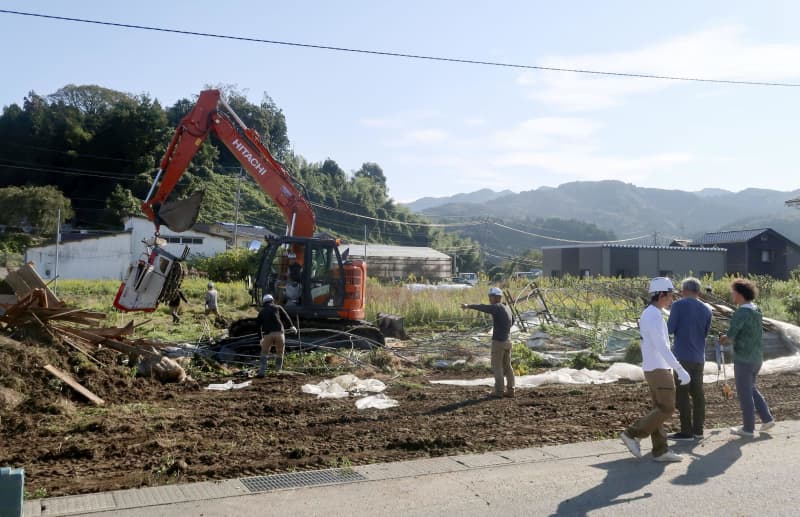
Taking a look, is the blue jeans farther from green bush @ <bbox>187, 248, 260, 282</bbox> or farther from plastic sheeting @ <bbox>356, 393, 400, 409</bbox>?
green bush @ <bbox>187, 248, 260, 282</bbox>

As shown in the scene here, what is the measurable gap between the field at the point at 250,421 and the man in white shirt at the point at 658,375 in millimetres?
1145

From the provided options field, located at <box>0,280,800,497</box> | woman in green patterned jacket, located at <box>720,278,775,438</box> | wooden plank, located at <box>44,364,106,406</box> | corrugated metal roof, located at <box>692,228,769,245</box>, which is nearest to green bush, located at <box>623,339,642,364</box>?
field, located at <box>0,280,800,497</box>

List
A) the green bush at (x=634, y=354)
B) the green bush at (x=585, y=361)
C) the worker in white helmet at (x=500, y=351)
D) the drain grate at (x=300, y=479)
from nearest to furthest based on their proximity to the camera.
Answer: the drain grate at (x=300, y=479)
the worker in white helmet at (x=500, y=351)
the green bush at (x=585, y=361)
the green bush at (x=634, y=354)

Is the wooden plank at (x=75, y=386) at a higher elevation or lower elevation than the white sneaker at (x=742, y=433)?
higher

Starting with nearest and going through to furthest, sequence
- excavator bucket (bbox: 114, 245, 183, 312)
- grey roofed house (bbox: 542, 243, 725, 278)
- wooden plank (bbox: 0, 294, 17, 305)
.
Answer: wooden plank (bbox: 0, 294, 17, 305), excavator bucket (bbox: 114, 245, 183, 312), grey roofed house (bbox: 542, 243, 725, 278)

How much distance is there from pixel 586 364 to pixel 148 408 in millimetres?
8524

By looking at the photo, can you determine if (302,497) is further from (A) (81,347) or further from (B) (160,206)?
(B) (160,206)

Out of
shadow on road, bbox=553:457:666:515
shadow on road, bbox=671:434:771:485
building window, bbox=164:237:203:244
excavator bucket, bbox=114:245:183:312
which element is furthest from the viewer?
building window, bbox=164:237:203:244

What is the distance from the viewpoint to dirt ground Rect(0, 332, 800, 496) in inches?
267

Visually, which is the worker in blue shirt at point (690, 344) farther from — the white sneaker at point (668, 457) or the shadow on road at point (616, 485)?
the shadow on road at point (616, 485)

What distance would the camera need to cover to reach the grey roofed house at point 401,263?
50.2 m

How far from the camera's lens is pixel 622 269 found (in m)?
45.2

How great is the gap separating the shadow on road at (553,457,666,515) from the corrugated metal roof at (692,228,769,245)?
48.1m

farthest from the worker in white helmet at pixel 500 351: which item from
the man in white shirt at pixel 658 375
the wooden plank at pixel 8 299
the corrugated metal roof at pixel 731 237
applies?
the corrugated metal roof at pixel 731 237
